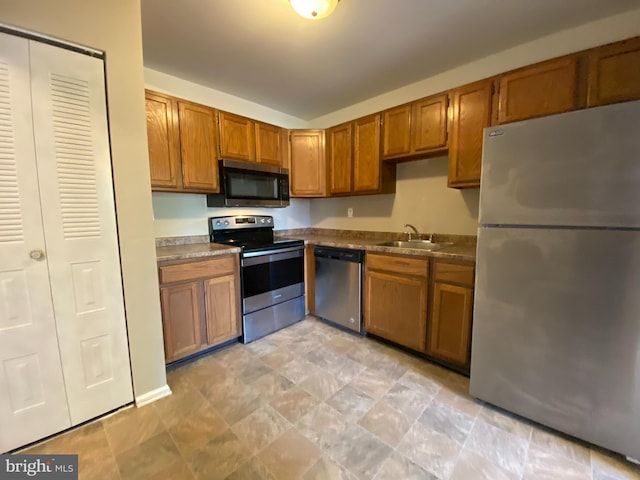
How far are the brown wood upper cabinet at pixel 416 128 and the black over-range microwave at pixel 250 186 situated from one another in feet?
3.94

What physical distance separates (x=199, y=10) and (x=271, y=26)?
0.46 meters

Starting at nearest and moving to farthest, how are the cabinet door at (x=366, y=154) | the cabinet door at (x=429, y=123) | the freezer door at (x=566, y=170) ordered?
the freezer door at (x=566, y=170) → the cabinet door at (x=429, y=123) → the cabinet door at (x=366, y=154)

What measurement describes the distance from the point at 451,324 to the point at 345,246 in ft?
3.72

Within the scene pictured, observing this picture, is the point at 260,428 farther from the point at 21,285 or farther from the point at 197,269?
the point at 21,285

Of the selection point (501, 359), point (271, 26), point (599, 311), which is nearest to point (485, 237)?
point (599, 311)

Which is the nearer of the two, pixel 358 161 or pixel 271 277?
pixel 271 277

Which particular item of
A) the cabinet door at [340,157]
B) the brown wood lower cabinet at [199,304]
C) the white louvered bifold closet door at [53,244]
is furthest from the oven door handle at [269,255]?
the white louvered bifold closet door at [53,244]

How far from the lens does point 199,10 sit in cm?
164

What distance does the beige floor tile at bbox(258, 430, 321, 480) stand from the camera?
1.24 meters

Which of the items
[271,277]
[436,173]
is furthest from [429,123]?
[271,277]

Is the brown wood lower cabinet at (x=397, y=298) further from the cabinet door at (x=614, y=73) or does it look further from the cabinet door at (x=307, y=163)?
the cabinet door at (x=614, y=73)

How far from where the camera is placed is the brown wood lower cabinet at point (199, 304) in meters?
2.00

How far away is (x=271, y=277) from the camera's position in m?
2.62

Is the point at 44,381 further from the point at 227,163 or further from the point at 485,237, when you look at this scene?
the point at 485,237
